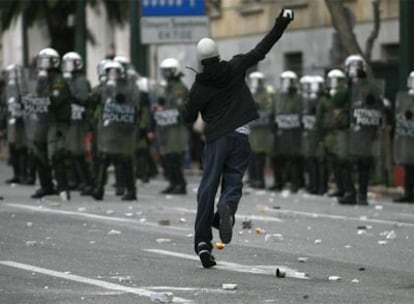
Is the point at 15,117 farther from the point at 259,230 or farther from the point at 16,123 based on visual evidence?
the point at 259,230

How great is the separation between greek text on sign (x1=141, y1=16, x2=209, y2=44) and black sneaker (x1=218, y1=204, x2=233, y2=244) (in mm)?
18619

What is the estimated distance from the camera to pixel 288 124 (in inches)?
1045

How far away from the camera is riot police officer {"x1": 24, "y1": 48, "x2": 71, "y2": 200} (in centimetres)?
2186

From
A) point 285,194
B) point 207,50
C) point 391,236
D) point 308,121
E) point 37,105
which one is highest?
point 207,50

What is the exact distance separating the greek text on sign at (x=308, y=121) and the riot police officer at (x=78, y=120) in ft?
11.5

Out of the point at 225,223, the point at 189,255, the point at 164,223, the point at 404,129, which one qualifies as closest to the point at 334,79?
the point at 404,129

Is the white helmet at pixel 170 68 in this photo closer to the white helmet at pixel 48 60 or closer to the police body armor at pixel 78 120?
the police body armor at pixel 78 120

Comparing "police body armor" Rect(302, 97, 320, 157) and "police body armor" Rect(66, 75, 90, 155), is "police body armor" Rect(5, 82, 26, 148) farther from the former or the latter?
"police body armor" Rect(302, 97, 320, 157)

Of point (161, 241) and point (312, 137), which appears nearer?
point (161, 241)

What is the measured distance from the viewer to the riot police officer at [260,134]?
27.3 meters

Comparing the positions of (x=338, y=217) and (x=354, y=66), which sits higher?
(x=354, y=66)

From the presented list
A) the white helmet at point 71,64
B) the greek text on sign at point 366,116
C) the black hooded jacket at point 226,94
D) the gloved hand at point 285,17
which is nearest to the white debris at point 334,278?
the black hooded jacket at point 226,94

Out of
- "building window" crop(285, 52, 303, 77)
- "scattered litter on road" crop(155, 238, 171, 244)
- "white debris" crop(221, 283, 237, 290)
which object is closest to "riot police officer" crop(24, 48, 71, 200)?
"scattered litter on road" crop(155, 238, 171, 244)

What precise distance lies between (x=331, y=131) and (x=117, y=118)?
3280 millimetres
